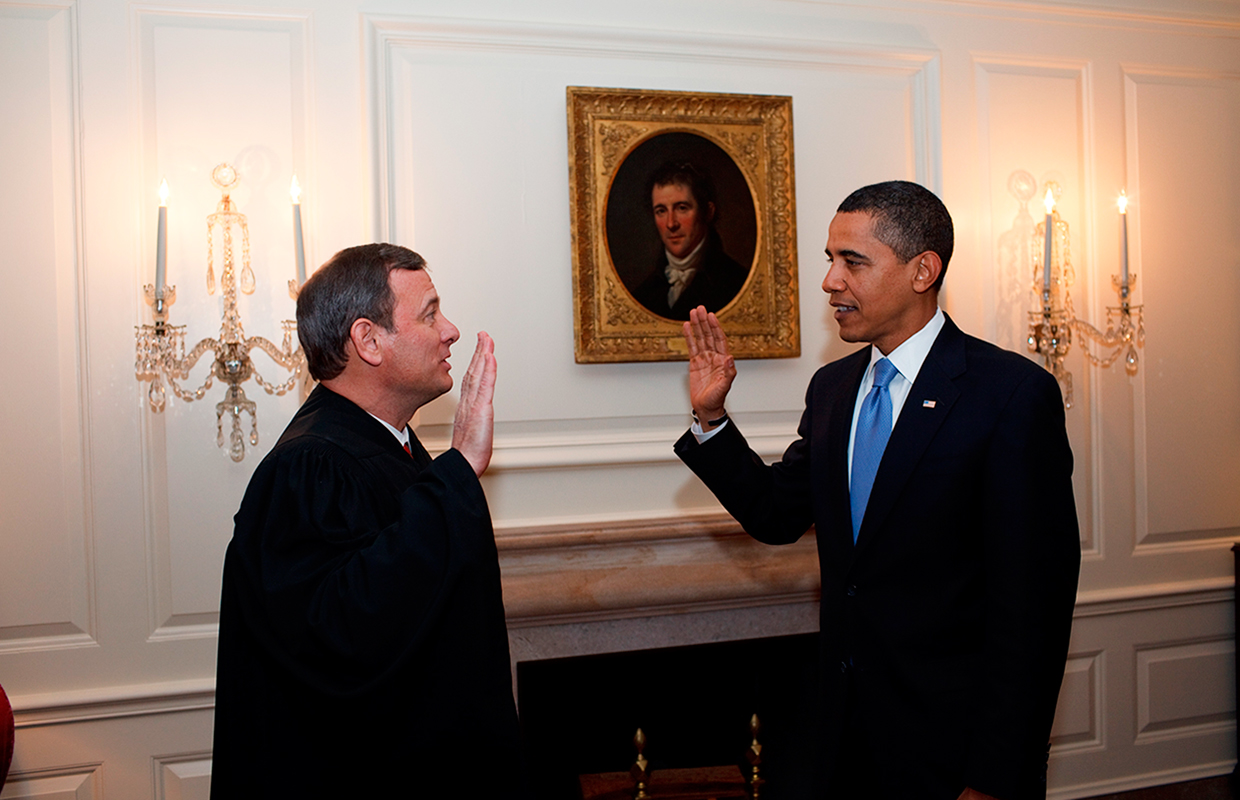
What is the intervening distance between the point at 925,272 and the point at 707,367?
578mm

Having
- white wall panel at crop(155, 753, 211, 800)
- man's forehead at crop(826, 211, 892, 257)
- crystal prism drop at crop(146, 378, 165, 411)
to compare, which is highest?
man's forehead at crop(826, 211, 892, 257)

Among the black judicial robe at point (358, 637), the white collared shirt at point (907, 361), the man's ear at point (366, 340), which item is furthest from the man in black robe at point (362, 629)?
the white collared shirt at point (907, 361)

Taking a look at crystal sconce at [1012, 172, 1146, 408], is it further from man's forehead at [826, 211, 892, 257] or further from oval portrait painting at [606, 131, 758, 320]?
man's forehead at [826, 211, 892, 257]

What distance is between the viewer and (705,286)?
2934 mm

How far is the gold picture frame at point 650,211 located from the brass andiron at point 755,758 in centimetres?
128

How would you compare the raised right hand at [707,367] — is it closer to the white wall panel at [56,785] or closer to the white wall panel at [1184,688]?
the white wall panel at [56,785]

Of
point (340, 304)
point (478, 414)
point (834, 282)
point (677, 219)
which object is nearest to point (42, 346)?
point (340, 304)

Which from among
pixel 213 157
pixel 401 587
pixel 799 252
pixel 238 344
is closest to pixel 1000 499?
pixel 401 587

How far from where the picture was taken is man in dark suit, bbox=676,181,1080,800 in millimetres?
1682

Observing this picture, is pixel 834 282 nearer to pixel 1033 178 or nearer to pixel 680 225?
pixel 680 225

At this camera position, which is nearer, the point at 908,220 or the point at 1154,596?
the point at 908,220

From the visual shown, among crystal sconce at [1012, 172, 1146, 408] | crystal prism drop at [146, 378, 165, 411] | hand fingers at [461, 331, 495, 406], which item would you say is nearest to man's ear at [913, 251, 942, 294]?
hand fingers at [461, 331, 495, 406]

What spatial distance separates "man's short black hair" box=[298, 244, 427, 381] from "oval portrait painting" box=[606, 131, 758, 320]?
1.30 meters

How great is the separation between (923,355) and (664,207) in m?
1.25
